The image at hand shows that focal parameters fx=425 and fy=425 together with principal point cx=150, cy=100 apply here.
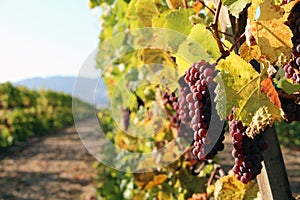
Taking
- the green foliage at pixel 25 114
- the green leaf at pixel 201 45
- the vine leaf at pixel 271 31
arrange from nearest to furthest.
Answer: the vine leaf at pixel 271 31 → the green leaf at pixel 201 45 → the green foliage at pixel 25 114

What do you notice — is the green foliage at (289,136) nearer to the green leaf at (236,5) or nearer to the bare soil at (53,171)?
the bare soil at (53,171)

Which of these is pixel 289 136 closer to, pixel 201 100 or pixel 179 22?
pixel 179 22

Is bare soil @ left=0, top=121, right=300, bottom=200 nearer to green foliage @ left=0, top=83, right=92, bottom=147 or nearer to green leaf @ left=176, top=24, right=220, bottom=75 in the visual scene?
green foliage @ left=0, top=83, right=92, bottom=147

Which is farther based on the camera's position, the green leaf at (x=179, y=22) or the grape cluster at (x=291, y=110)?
the green leaf at (x=179, y=22)

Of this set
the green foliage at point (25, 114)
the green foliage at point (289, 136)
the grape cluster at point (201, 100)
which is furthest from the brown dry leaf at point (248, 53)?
the green foliage at point (25, 114)

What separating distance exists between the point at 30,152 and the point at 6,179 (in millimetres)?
3846

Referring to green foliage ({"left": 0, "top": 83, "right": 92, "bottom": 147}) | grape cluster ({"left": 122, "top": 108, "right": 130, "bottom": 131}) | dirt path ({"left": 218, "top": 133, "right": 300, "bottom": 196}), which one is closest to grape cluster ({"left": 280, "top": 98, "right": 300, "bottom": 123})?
grape cluster ({"left": 122, "top": 108, "right": 130, "bottom": 131})

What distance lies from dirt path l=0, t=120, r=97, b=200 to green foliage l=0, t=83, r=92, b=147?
2.56ft

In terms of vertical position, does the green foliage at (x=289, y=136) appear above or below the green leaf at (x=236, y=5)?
below

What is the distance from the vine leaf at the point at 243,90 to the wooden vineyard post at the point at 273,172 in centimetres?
19

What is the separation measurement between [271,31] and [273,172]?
396 millimetres

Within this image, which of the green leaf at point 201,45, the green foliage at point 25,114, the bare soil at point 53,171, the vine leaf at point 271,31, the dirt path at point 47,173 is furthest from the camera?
the green foliage at point 25,114

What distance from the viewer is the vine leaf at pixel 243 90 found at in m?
0.97

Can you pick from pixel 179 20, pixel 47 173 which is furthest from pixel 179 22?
pixel 47 173
